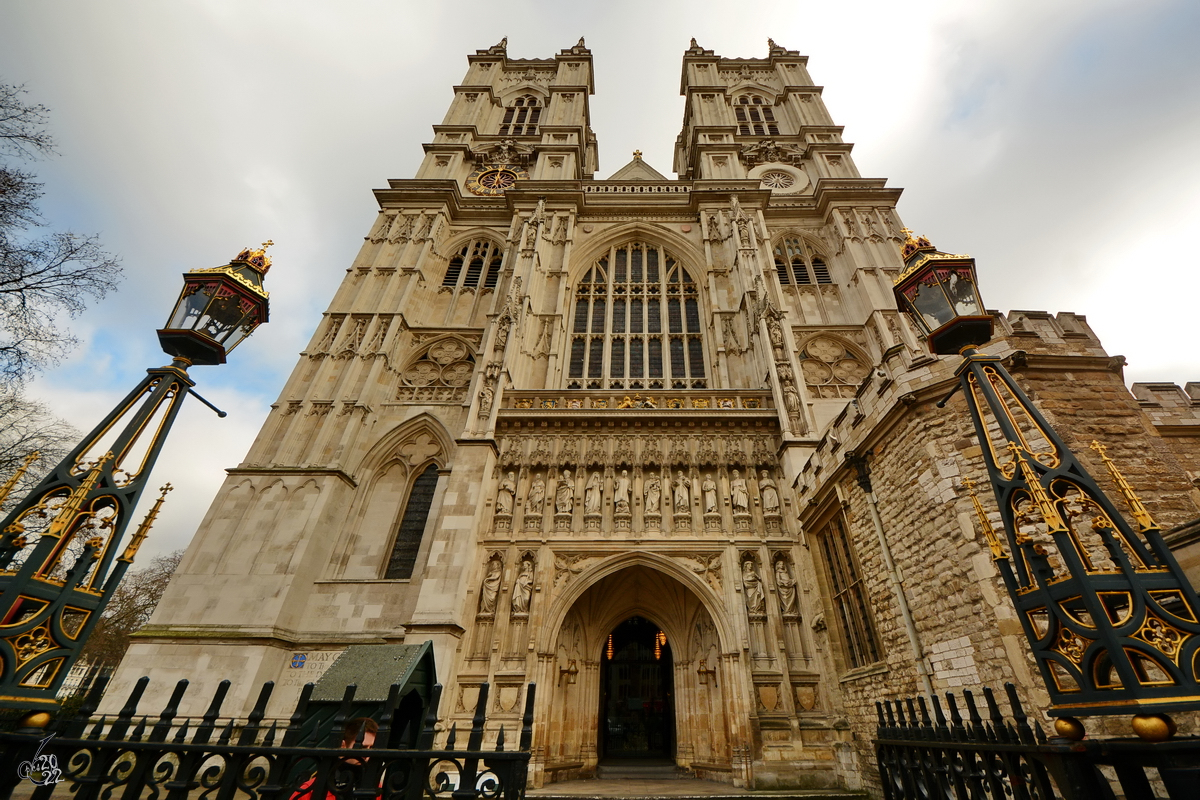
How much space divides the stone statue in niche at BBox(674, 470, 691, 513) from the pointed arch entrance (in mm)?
1408

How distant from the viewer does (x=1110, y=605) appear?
2562 millimetres

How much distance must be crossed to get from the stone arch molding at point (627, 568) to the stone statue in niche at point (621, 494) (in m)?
1.11

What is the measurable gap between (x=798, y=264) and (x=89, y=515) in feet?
71.1

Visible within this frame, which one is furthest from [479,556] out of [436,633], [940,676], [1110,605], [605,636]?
[1110,605]

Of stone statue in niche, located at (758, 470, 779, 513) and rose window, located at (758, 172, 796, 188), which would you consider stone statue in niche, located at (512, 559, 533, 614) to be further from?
rose window, located at (758, 172, 796, 188)

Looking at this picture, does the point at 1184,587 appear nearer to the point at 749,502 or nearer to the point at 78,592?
the point at 78,592

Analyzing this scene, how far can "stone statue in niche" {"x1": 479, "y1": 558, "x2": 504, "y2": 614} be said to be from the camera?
1058 cm

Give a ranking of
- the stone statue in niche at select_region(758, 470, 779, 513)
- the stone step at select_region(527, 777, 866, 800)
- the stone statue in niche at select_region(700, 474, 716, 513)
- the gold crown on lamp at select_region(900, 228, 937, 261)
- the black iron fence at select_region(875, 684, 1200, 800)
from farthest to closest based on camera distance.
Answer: the stone statue in niche at select_region(700, 474, 716, 513) → the stone statue in niche at select_region(758, 470, 779, 513) → the stone step at select_region(527, 777, 866, 800) → the gold crown on lamp at select_region(900, 228, 937, 261) → the black iron fence at select_region(875, 684, 1200, 800)

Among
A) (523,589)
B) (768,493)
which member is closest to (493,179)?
(768,493)

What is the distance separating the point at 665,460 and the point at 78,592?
423 inches

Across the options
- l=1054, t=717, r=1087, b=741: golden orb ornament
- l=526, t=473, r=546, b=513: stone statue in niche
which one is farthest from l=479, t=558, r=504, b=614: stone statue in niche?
l=1054, t=717, r=1087, b=741: golden orb ornament

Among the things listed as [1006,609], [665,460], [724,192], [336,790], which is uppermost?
[724,192]

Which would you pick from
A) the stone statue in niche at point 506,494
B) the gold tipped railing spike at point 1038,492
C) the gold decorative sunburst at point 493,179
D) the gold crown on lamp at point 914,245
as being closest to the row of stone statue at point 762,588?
the stone statue in niche at point 506,494

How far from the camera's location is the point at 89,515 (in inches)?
126
